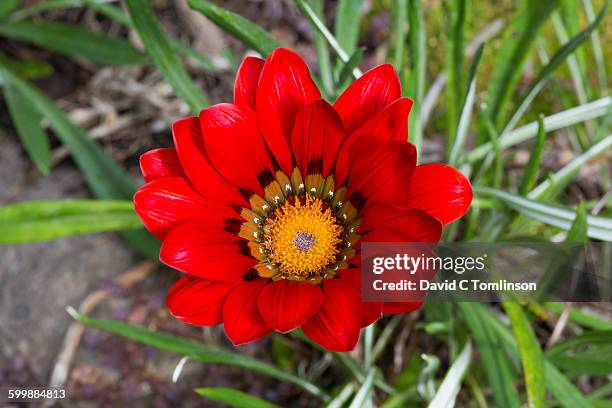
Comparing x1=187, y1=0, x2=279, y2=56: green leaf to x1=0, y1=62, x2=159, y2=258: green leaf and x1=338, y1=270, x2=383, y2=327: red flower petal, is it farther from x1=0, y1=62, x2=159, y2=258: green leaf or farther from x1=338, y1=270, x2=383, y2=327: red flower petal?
x1=0, y1=62, x2=159, y2=258: green leaf

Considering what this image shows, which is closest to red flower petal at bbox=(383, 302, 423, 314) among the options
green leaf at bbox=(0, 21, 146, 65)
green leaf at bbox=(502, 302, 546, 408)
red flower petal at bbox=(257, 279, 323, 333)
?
red flower petal at bbox=(257, 279, 323, 333)

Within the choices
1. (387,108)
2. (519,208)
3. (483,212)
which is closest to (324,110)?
(387,108)

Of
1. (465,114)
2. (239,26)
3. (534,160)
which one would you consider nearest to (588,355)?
(534,160)

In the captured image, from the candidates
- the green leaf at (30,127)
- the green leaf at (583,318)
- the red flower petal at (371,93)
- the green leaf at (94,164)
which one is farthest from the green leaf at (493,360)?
the green leaf at (30,127)

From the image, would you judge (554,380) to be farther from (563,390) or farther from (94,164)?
(94,164)

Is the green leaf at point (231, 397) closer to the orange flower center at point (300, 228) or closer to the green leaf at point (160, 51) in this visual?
the orange flower center at point (300, 228)
